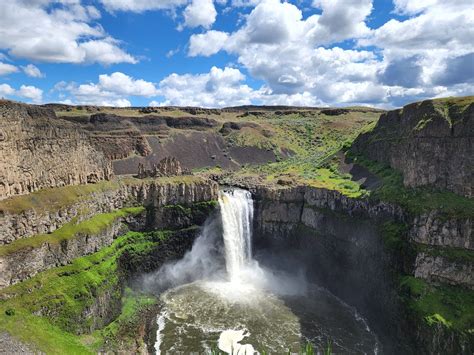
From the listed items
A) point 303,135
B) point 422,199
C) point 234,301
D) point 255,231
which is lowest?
point 234,301

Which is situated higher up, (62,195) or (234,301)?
(62,195)

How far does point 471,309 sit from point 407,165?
19.4m

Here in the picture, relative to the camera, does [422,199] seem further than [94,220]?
No

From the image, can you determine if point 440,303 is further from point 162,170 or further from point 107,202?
point 162,170

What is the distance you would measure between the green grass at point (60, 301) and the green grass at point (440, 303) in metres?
28.6

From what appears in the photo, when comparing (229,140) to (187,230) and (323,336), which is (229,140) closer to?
(187,230)

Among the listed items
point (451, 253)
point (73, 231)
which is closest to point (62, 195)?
point (73, 231)

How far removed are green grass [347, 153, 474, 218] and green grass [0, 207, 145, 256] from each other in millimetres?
31251

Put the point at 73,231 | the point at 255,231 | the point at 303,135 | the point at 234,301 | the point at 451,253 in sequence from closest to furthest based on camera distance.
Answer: the point at 451,253 < the point at 73,231 < the point at 234,301 < the point at 255,231 < the point at 303,135

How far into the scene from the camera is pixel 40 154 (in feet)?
148

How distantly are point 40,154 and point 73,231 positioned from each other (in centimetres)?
931

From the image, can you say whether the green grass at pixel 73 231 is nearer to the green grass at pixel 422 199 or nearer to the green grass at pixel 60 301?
the green grass at pixel 60 301

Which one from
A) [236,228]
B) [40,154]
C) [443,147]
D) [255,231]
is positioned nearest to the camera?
[40,154]

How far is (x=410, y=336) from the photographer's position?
37031 millimetres
